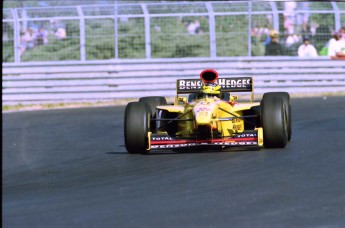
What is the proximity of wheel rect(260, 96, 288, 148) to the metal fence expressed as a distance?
902cm

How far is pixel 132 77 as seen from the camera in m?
21.0

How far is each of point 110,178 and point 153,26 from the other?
455 inches

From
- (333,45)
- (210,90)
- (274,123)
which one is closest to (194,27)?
(333,45)

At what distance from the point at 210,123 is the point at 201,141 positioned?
411 millimetres

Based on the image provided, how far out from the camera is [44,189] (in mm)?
9453

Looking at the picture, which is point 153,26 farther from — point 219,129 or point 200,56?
point 219,129

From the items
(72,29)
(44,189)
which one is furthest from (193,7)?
(44,189)

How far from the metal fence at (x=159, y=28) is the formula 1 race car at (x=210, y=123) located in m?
8.42

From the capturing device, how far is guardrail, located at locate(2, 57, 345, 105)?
21.0 metres

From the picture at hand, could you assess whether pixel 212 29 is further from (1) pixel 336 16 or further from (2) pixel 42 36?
(2) pixel 42 36

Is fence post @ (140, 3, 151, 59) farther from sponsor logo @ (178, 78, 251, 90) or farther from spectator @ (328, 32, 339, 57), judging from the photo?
sponsor logo @ (178, 78, 251, 90)

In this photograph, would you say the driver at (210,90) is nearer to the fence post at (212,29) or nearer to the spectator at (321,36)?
the fence post at (212,29)

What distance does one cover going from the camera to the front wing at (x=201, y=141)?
11.4 metres

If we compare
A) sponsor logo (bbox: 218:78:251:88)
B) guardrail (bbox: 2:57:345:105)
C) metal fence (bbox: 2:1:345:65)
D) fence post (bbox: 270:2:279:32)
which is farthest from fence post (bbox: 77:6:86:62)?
sponsor logo (bbox: 218:78:251:88)
